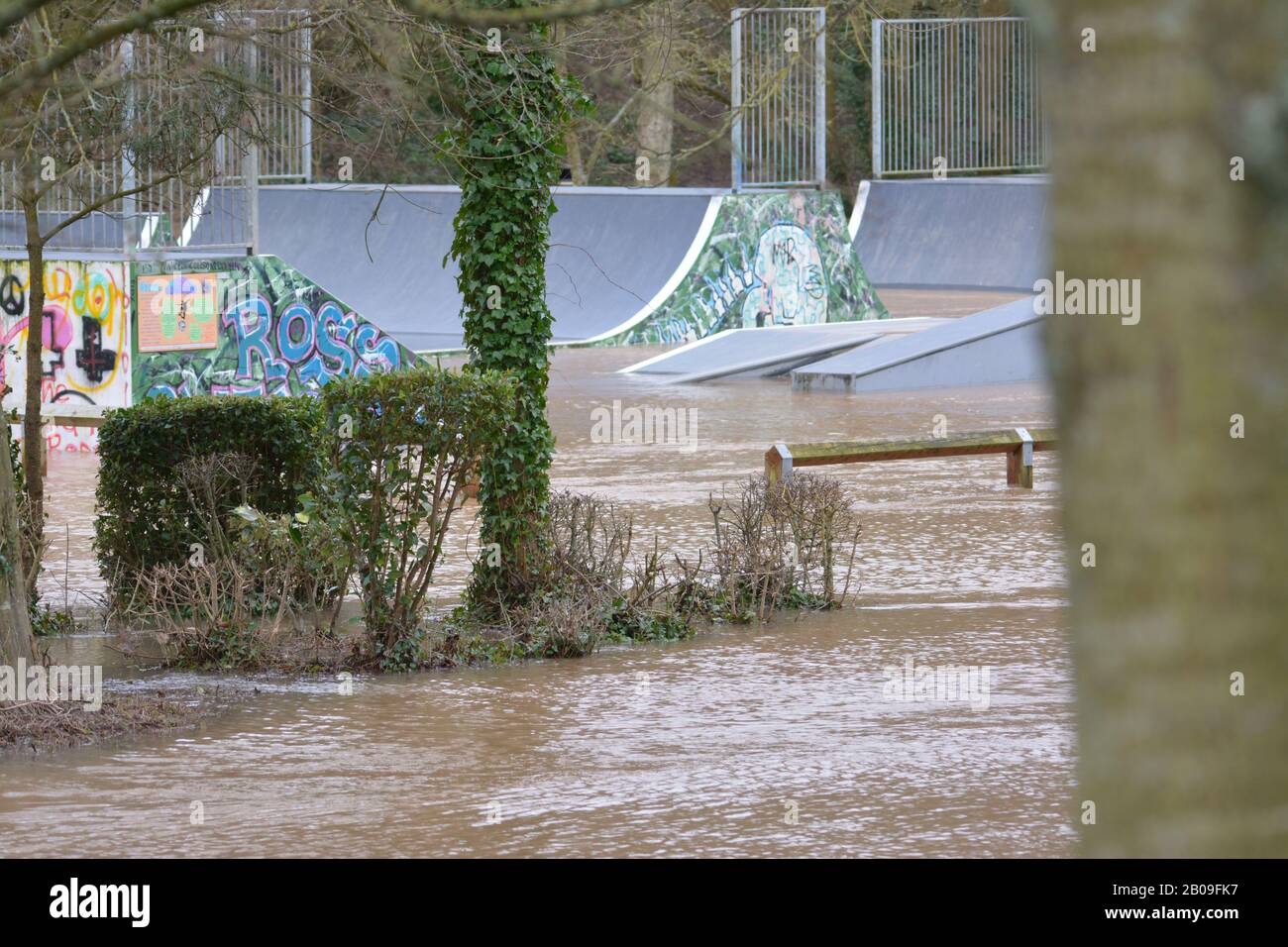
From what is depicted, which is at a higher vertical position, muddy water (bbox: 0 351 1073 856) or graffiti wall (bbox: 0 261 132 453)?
graffiti wall (bbox: 0 261 132 453)

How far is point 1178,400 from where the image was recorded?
1.72m

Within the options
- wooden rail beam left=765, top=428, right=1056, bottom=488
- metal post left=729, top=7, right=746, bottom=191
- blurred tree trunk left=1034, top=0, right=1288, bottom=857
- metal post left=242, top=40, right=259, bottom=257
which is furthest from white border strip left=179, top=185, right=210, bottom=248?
blurred tree trunk left=1034, top=0, right=1288, bottom=857

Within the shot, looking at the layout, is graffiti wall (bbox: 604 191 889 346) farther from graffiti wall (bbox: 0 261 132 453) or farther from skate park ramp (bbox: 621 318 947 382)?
graffiti wall (bbox: 0 261 132 453)

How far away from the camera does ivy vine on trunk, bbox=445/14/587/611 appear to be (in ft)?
33.7

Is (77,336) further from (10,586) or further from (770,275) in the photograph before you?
(770,275)

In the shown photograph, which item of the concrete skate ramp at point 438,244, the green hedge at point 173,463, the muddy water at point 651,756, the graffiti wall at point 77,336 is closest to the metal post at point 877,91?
the concrete skate ramp at point 438,244

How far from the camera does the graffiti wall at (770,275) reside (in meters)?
31.8

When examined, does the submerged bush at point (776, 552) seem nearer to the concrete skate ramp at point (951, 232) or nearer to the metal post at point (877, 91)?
the concrete skate ramp at point (951, 232)

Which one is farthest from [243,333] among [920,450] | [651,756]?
[651,756]

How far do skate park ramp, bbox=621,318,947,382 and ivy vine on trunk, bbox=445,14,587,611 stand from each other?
1412cm

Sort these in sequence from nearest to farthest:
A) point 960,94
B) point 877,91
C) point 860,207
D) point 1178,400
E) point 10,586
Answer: point 1178,400 → point 10,586 → point 877,91 → point 960,94 → point 860,207

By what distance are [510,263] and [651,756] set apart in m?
4.14
